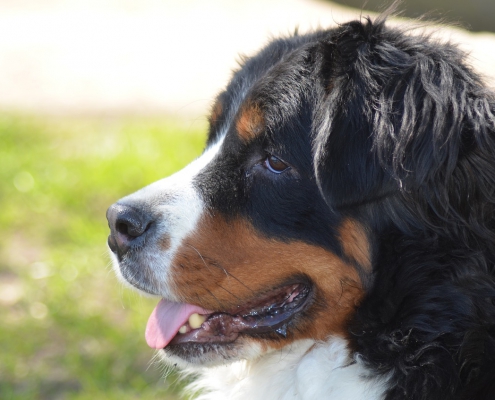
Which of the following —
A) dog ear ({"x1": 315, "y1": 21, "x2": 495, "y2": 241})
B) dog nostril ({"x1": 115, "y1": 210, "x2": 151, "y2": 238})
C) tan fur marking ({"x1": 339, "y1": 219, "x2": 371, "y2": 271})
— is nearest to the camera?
dog ear ({"x1": 315, "y1": 21, "x2": 495, "y2": 241})

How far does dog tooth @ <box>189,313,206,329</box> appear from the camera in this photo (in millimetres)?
2661

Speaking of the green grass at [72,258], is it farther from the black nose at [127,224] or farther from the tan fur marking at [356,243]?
the tan fur marking at [356,243]

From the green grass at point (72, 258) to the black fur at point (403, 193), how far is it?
1.53m

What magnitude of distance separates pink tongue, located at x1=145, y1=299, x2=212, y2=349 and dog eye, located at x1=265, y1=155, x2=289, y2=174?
0.61 meters

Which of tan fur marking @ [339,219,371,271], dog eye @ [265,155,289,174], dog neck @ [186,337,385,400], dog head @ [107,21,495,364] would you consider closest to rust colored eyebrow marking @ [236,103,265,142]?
dog head @ [107,21,495,364]

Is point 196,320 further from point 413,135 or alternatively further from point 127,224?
point 413,135

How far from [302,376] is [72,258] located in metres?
2.69

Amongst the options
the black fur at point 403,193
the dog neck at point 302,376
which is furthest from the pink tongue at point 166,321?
the black fur at point 403,193

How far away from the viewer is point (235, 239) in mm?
2512

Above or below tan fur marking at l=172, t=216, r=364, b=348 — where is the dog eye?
above

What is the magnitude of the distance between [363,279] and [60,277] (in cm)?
276

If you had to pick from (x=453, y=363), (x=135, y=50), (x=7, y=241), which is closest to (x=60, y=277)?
(x=7, y=241)

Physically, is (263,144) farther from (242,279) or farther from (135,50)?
(135,50)

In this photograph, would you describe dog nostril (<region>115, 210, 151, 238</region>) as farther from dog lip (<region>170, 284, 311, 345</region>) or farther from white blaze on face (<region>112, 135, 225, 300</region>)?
dog lip (<region>170, 284, 311, 345</region>)
